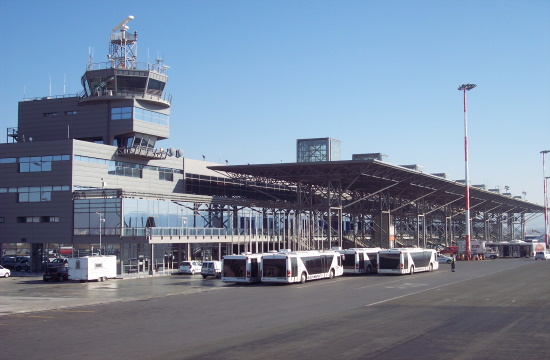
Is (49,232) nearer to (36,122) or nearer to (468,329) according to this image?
(36,122)

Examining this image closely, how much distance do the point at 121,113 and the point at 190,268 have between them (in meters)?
21.5

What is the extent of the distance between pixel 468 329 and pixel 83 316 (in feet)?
55.5

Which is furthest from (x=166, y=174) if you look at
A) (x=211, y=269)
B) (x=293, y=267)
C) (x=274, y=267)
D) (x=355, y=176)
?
(x=293, y=267)

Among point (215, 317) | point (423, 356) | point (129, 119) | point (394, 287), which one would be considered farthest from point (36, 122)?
point (423, 356)

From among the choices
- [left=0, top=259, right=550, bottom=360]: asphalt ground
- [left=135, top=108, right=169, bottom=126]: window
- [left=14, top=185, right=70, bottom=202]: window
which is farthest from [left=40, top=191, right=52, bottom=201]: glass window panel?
[left=0, top=259, right=550, bottom=360]: asphalt ground

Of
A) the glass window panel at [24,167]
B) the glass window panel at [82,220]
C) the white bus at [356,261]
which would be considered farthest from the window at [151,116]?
the white bus at [356,261]

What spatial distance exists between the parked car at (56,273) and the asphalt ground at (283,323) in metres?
12.7

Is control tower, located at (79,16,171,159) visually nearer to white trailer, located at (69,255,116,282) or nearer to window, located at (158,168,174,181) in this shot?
window, located at (158,168,174,181)

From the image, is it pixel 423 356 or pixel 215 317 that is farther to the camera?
pixel 215 317

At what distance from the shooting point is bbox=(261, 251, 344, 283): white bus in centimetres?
4591

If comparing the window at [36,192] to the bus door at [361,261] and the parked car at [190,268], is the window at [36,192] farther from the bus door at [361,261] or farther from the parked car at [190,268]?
the bus door at [361,261]

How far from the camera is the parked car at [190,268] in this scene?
61.8m

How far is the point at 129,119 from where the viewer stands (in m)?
70.3

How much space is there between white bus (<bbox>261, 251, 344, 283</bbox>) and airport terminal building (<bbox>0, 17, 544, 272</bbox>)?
16.1 meters
